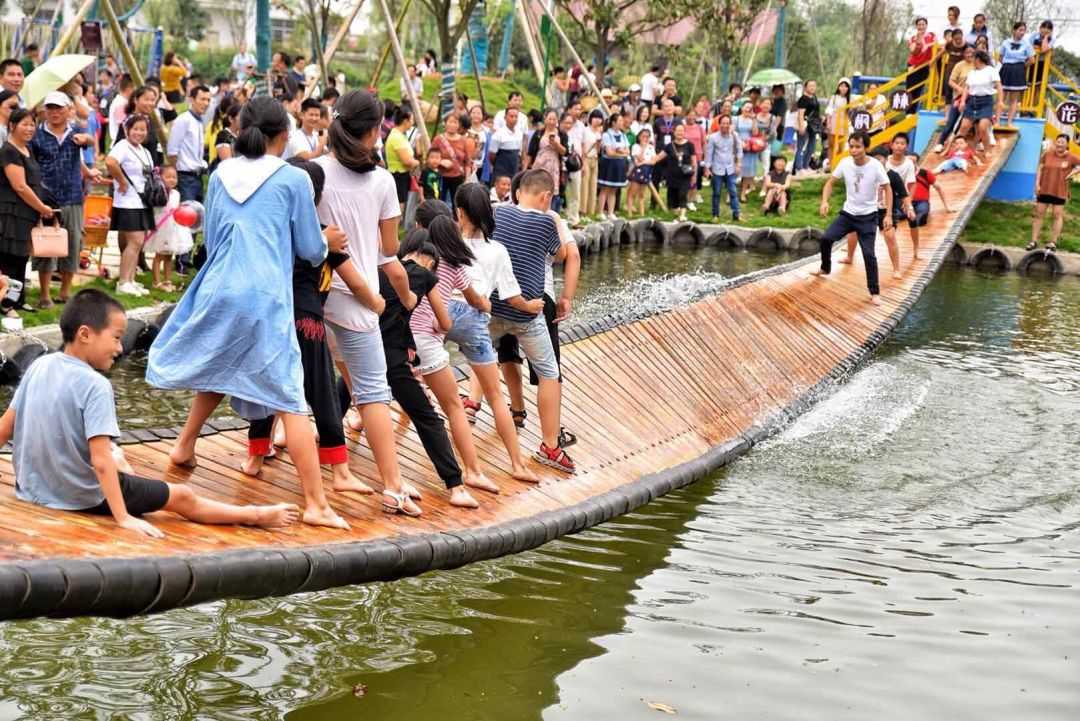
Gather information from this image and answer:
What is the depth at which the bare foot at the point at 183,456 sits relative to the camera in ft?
21.0

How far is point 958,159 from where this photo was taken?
23.3 metres

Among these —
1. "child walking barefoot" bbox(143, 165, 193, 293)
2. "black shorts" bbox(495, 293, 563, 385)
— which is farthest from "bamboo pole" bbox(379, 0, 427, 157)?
"black shorts" bbox(495, 293, 563, 385)

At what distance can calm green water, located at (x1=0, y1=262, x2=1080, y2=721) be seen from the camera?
589 cm

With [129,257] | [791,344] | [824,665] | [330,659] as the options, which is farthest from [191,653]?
[791,344]

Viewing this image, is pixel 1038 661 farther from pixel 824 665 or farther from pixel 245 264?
pixel 245 264

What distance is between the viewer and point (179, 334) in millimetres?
5508

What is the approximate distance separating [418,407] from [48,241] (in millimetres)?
5402

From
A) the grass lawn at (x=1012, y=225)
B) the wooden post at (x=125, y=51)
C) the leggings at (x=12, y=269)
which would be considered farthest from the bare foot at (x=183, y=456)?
the grass lawn at (x=1012, y=225)

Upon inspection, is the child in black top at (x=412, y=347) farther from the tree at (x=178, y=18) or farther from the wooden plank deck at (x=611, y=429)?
the tree at (x=178, y=18)

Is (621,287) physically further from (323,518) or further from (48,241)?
(323,518)

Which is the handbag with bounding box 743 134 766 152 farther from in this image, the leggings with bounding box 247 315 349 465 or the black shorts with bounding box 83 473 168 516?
the black shorts with bounding box 83 473 168 516

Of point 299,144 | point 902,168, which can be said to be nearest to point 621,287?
point 902,168

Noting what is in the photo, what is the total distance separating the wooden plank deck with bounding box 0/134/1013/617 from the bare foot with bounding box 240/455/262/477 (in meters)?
0.05

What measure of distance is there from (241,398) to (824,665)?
9.48 feet
